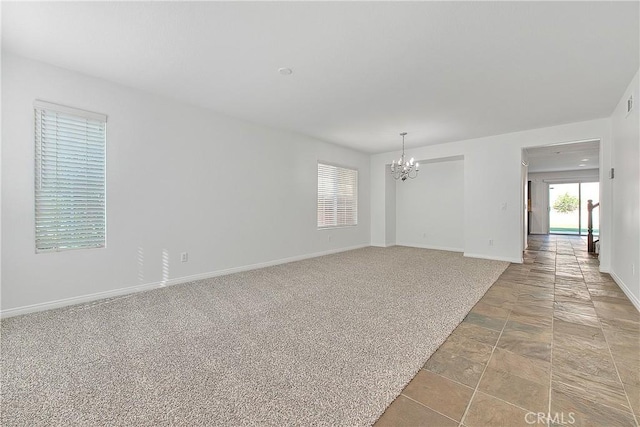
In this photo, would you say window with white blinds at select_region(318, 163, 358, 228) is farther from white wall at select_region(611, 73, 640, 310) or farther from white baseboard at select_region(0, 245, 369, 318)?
white wall at select_region(611, 73, 640, 310)

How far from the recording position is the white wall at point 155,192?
2650 millimetres

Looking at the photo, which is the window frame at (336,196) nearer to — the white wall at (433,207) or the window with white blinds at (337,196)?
the window with white blinds at (337,196)

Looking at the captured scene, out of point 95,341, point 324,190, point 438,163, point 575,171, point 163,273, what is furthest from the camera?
point 575,171

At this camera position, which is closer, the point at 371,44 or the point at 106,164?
the point at 371,44

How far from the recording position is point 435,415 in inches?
54.5

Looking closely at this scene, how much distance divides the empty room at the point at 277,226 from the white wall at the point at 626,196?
0.19 ft

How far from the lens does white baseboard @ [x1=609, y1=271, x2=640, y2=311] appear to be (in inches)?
112

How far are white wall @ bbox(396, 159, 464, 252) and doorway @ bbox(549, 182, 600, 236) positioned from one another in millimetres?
7312

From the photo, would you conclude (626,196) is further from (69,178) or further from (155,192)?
(69,178)

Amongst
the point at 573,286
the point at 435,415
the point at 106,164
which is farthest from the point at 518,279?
the point at 106,164

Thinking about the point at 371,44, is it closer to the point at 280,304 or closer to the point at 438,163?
the point at 280,304

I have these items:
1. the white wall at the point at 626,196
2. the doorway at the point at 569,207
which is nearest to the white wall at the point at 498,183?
the white wall at the point at 626,196

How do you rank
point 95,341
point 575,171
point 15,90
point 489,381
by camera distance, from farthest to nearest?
point 575,171 → point 15,90 → point 95,341 → point 489,381

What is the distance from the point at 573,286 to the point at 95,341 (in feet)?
18.0
